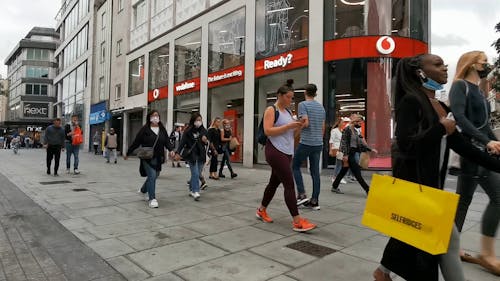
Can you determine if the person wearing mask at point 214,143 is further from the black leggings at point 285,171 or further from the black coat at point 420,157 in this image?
the black coat at point 420,157

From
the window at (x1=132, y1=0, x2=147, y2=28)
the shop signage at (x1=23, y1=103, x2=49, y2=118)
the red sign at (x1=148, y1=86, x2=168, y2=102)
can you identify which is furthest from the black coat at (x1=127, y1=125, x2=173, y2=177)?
the shop signage at (x1=23, y1=103, x2=49, y2=118)

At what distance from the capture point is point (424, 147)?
2.29 metres

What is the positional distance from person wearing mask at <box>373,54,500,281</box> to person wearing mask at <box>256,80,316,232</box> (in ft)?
7.25

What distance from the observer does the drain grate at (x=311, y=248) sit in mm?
3973

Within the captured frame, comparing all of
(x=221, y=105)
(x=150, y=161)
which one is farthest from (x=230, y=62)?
(x=150, y=161)

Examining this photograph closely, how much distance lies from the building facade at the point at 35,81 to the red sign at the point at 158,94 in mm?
47365

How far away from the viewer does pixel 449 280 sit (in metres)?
2.34

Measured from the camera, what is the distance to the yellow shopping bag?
6.68 ft

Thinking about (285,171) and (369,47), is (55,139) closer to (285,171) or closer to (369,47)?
(285,171)

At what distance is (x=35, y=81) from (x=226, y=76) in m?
60.5

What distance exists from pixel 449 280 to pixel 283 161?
8.67 feet

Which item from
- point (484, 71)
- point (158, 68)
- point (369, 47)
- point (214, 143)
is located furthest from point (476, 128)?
point (158, 68)

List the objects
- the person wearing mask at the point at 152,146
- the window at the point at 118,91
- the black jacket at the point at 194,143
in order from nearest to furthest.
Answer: the person wearing mask at the point at 152,146, the black jacket at the point at 194,143, the window at the point at 118,91

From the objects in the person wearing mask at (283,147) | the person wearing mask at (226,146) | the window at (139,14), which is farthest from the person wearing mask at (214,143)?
the window at (139,14)
